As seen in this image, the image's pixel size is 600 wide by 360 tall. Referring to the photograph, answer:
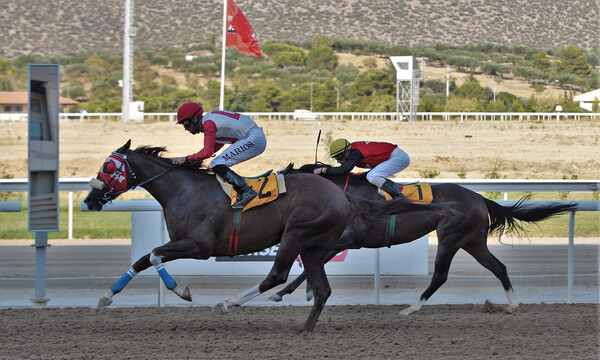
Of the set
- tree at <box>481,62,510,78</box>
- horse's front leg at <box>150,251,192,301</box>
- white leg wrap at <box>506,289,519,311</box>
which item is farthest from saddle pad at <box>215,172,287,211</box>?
tree at <box>481,62,510,78</box>

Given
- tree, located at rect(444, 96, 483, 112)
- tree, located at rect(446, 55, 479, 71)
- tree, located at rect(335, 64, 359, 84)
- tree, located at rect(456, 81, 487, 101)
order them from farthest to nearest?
tree, located at rect(446, 55, 479, 71), tree, located at rect(335, 64, 359, 84), tree, located at rect(456, 81, 487, 101), tree, located at rect(444, 96, 483, 112)

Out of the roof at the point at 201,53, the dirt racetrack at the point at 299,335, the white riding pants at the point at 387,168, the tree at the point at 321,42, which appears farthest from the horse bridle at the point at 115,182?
the tree at the point at 321,42

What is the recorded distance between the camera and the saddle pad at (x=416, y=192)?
6555 millimetres

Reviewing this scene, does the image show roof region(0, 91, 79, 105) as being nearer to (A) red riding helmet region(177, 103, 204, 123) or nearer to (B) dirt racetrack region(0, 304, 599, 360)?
(B) dirt racetrack region(0, 304, 599, 360)

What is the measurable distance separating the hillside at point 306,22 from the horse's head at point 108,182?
73.0 m

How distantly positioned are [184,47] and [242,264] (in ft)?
244

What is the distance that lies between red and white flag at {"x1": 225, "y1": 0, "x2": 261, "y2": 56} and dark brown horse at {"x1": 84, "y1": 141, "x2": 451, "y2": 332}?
19.2 metres

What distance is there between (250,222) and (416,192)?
1.61 metres

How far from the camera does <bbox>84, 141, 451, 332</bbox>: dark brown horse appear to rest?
18.2ft


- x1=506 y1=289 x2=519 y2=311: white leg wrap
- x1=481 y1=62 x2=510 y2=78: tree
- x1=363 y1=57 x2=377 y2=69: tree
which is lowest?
x1=506 y1=289 x2=519 y2=311: white leg wrap

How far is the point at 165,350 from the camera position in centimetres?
490

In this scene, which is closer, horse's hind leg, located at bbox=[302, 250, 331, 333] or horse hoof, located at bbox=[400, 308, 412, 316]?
horse's hind leg, located at bbox=[302, 250, 331, 333]

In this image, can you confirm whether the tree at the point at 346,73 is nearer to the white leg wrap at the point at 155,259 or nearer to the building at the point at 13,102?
the building at the point at 13,102

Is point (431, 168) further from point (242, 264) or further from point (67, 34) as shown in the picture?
point (67, 34)
